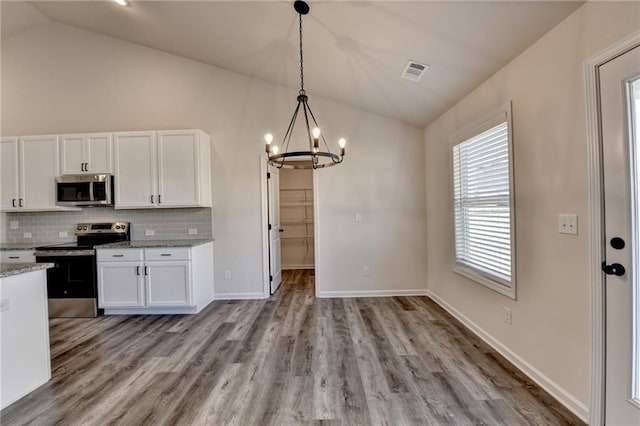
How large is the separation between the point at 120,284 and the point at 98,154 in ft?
5.87

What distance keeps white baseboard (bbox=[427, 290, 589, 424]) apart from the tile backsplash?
3615 mm

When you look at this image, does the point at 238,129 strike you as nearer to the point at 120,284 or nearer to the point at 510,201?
the point at 120,284

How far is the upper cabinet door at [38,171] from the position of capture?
3705mm

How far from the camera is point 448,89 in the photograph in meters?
2.84

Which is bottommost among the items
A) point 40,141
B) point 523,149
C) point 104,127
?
point 523,149

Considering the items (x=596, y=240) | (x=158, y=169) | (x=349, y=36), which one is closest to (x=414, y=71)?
(x=349, y=36)

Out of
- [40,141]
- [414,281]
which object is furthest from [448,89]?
[40,141]

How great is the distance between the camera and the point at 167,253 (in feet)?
11.3

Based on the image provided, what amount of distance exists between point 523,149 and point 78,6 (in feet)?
17.1

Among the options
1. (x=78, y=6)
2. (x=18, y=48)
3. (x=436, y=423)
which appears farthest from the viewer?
(x=18, y=48)

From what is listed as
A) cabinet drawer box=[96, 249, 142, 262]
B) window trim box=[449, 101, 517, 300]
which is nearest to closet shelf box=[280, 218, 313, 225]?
cabinet drawer box=[96, 249, 142, 262]

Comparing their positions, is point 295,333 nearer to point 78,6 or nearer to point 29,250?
point 29,250

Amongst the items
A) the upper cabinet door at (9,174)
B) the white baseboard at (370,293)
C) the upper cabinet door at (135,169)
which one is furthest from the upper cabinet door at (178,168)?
the white baseboard at (370,293)

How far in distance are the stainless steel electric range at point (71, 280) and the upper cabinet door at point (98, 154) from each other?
1.05 metres
